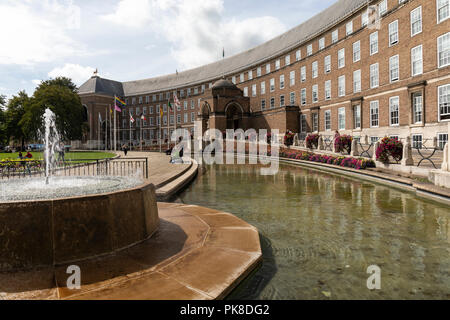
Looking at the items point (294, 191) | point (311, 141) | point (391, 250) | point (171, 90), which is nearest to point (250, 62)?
point (171, 90)

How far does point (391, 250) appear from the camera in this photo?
14.9 feet

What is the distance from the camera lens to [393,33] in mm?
→ 25297

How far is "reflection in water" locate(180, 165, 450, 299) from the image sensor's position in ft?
11.0

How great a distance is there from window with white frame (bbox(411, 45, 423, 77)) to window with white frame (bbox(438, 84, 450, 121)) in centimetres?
286

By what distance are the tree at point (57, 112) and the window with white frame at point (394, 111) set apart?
2076 inches

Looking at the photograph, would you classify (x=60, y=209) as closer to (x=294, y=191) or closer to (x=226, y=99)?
(x=294, y=191)

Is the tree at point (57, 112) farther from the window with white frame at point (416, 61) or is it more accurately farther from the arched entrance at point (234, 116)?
the window with white frame at point (416, 61)

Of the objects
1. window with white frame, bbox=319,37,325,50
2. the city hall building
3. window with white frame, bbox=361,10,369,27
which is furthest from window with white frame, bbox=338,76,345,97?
window with white frame, bbox=319,37,325,50

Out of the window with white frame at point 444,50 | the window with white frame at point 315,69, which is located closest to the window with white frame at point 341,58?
the window with white frame at point 315,69

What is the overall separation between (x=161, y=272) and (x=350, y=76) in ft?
111

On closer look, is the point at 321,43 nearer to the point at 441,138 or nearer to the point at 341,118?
the point at 341,118

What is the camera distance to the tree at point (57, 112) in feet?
156

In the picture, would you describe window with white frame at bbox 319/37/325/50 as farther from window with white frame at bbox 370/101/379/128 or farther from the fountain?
the fountain

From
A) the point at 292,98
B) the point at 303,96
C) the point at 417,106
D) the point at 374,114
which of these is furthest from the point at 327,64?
the point at 417,106
